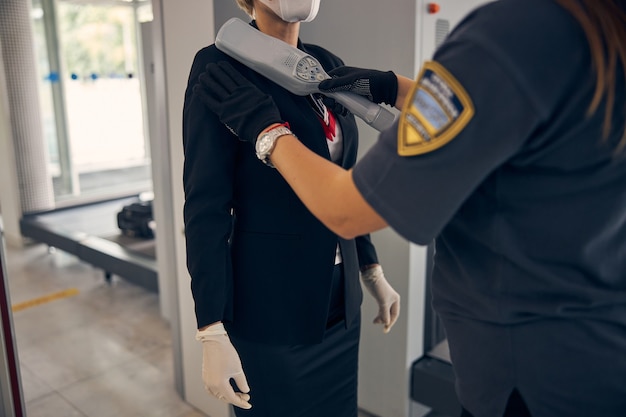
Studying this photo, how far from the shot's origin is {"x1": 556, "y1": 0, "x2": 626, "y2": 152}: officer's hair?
25.7 inches

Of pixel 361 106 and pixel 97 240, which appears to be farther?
pixel 97 240

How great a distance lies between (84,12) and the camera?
23.5 ft

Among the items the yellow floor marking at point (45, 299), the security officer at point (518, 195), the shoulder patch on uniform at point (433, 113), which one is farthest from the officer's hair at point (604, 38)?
the yellow floor marking at point (45, 299)

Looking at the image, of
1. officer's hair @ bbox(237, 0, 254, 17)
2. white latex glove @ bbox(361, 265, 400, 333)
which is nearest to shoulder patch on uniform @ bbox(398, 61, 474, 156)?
officer's hair @ bbox(237, 0, 254, 17)

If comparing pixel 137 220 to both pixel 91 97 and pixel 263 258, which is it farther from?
pixel 263 258

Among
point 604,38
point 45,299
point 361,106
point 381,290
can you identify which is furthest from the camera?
point 45,299

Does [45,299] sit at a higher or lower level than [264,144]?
lower

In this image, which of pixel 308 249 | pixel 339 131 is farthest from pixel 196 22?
pixel 308 249

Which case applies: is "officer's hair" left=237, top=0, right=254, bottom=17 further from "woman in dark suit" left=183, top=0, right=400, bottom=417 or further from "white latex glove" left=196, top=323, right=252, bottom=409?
"white latex glove" left=196, top=323, right=252, bottom=409

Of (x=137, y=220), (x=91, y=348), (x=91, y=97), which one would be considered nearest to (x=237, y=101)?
(x=91, y=348)

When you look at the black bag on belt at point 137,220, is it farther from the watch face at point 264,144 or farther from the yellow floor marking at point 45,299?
the watch face at point 264,144

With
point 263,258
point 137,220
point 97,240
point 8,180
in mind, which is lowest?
point 97,240

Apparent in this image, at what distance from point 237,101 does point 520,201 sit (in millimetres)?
534

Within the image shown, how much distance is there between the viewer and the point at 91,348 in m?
3.29
